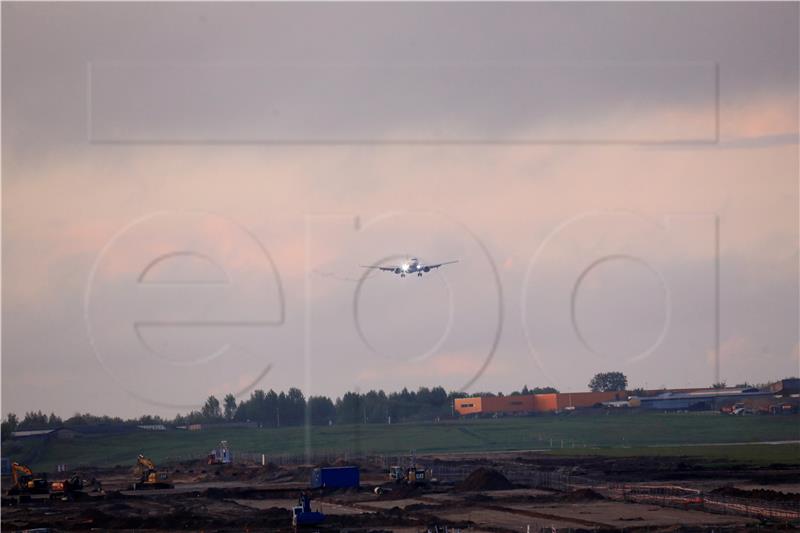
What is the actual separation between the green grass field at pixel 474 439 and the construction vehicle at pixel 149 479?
14928 mm

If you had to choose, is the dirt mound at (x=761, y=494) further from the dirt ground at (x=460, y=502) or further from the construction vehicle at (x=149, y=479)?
the construction vehicle at (x=149, y=479)

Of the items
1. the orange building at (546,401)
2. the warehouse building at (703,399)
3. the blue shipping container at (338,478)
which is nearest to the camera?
the blue shipping container at (338,478)

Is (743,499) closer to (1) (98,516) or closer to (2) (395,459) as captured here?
(1) (98,516)

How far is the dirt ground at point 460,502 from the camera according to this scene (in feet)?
220

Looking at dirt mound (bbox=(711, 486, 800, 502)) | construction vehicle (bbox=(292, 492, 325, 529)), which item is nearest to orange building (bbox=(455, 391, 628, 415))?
dirt mound (bbox=(711, 486, 800, 502))

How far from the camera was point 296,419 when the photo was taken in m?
145

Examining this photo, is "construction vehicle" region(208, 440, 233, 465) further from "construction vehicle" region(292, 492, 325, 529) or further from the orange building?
"construction vehicle" region(292, 492, 325, 529)

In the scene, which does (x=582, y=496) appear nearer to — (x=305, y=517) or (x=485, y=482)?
(x=485, y=482)

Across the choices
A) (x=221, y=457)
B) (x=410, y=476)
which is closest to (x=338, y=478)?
(x=410, y=476)

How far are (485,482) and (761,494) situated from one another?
20.2m

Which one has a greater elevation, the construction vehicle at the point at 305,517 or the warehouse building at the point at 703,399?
the warehouse building at the point at 703,399

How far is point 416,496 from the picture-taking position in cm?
8431

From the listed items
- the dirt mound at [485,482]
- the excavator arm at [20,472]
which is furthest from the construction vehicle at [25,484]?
the dirt mound at [485,482]

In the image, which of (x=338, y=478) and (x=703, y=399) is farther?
(x=703, y=399)
